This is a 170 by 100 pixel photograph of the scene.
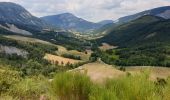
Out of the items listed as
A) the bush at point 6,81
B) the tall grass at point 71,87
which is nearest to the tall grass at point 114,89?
the tall grass at point 71,87

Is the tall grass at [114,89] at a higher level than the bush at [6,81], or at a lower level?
higher

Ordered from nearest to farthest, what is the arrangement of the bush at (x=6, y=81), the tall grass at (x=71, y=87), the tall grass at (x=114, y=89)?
the tall grass at (x=114, y=89), the tall grass at (x=71, y=87), the bush at (x=6, y=81)

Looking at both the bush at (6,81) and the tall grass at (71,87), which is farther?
the bush at (6,81)

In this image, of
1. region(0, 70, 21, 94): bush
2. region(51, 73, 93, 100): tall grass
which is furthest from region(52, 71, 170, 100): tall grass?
region(0, 70, 21, 94): bush

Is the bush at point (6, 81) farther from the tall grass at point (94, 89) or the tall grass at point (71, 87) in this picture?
the tall grass at point (71, 87)

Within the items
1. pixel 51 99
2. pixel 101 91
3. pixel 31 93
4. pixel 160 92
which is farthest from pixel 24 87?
pixel 160 92

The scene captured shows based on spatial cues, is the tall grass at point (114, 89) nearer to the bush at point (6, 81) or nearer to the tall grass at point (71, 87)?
the tall grass at point (71, 87)

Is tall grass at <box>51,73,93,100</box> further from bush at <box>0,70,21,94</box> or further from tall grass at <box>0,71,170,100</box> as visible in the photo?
bush at <box>0,70,21,94</box>

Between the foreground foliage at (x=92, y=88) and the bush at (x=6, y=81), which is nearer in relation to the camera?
the foreground foliage at (x=92, y=88)

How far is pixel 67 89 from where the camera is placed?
28.0 feet

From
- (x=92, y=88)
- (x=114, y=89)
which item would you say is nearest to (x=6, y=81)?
(x=92, y=88)

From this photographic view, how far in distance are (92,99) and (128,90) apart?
0.66m

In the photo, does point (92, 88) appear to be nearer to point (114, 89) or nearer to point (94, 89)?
point (94, 89)

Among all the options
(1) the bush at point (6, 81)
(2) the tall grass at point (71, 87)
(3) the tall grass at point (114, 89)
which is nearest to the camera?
(3) the tall grass at point (114, 89)
